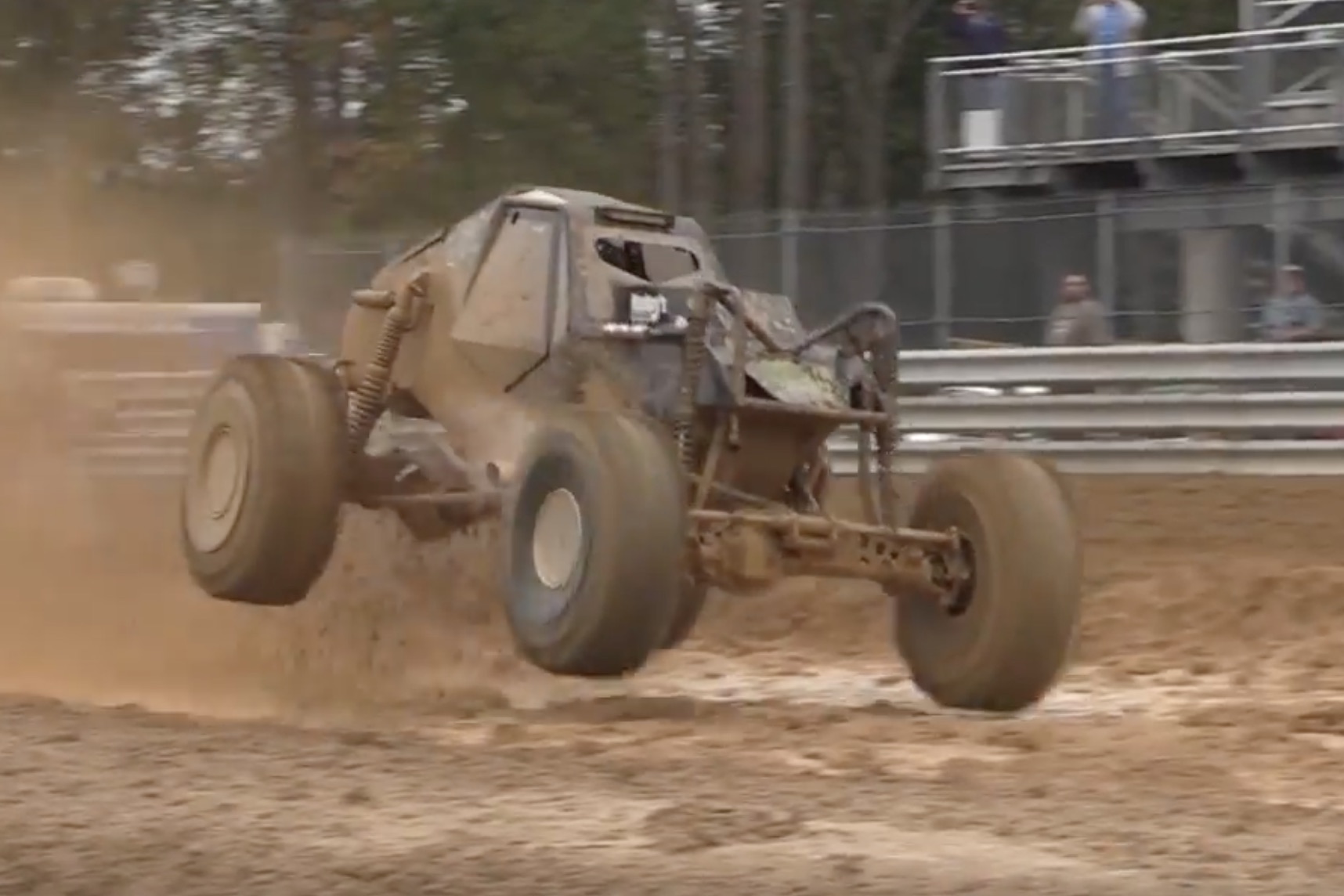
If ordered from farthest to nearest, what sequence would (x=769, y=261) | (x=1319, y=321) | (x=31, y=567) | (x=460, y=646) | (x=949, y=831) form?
(x=769, y=261) < (x=1319, y=321) < (x=31, y=567) < (x=460, y=646) < (x=949, y=831)

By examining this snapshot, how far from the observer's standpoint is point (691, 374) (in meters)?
9.58

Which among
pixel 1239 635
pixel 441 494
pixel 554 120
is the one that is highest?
pixel 554 120

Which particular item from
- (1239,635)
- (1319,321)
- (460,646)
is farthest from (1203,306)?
(460,646)

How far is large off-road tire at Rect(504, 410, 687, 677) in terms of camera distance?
8867 mm

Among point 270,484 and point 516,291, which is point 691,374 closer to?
point 516,291

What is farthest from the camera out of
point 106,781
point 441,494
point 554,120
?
point 554,120

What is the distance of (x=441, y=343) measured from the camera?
10531mm

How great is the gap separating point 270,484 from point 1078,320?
299 inches

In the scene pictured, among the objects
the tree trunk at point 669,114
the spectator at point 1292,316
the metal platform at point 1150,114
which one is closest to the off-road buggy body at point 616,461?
the spectator at point 1292,316

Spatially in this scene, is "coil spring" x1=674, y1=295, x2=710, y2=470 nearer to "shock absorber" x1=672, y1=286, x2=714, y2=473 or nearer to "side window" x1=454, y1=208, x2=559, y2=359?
"shock absorber" x1=672, y1=286, x2=714, y2=473

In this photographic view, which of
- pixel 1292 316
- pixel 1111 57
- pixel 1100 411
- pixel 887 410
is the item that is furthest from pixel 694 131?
pixel 887 410

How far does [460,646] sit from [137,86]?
22074 millimetres

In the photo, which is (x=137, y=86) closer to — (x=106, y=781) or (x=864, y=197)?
(x=864, y=197)

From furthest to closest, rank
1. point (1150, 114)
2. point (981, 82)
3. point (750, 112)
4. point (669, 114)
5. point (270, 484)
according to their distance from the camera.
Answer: point (750, 112) < point (669, 114) < point (981, 82) < point (1150, 114) < point (270, 484)
